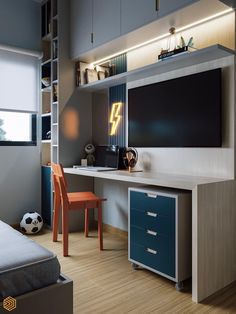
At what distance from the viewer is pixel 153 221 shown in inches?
87.2

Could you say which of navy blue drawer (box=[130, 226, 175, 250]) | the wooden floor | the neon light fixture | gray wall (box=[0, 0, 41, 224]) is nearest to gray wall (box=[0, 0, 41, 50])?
gray wall (box=[0, 0, 41, 224])

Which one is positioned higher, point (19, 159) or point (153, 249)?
point (19, 159)

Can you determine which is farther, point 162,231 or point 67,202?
point 67,202

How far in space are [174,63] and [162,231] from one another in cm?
137

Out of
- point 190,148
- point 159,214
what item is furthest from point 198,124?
point 159,214

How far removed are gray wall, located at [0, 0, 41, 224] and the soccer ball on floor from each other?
26cm

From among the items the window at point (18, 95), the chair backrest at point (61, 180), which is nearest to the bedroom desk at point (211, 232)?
the chair backrest at point (61, 180)

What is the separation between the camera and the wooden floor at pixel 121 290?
183 cm

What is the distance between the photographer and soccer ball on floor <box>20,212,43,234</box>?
339 cm

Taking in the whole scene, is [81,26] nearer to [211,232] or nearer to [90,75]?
[90,75]

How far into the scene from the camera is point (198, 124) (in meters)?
2.35

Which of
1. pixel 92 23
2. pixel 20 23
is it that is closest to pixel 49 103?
pixel 20 23

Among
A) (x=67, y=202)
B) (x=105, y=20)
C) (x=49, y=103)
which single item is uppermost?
(x=105, y=20)

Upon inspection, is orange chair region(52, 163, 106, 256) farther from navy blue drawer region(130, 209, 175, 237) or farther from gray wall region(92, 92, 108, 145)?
gray wall region(92, 92, 108, 145)
